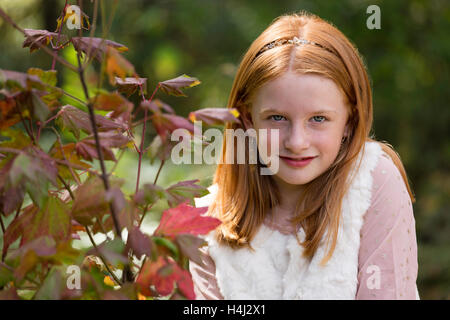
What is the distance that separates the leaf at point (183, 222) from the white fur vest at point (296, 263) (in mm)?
525

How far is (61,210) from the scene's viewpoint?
992 millimetres

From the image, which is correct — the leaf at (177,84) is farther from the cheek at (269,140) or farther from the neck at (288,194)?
the neck at (288,194)

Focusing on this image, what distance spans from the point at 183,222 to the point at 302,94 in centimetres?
59

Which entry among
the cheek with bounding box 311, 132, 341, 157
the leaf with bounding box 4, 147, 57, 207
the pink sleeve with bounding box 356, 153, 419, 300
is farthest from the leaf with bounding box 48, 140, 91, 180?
the pink sleeve with bounding box 356, 153, 419, 300

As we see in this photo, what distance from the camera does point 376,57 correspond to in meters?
4.39

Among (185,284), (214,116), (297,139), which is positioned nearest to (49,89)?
(214,116)

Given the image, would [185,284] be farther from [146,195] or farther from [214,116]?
[214,116]

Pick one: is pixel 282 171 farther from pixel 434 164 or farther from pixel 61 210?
pixel 434 164

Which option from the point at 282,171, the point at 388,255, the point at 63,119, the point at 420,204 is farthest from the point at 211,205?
the point at 420,204

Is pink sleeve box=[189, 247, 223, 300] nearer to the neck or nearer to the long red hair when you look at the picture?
the long red hair

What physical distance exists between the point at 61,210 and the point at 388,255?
82 centimetres

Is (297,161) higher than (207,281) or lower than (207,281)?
higher

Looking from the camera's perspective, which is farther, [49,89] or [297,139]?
[297,139]

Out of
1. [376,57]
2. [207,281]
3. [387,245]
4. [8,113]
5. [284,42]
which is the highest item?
[376,57]
